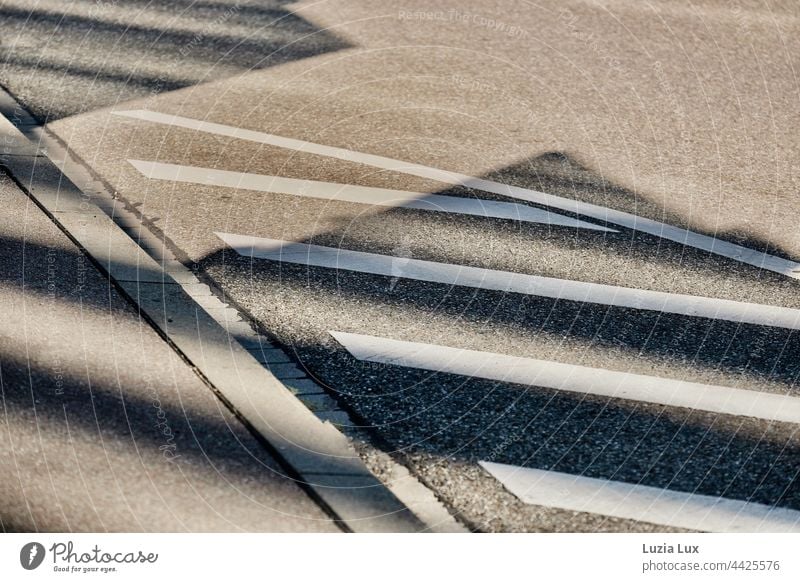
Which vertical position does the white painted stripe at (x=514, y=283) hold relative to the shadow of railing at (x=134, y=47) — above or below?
below

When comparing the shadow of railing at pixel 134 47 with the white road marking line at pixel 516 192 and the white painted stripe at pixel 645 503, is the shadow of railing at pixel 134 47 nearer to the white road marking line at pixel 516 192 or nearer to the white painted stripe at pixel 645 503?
the white road marking line at pixel 516 192

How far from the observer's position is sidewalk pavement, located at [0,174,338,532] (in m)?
3.59

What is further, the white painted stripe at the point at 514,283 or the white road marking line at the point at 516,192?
the white road marking line at the point at 516,192

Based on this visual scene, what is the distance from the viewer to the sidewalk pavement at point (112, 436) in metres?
3.59

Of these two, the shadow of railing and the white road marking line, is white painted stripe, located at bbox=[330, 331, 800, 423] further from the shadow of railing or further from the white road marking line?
the shadow of railing

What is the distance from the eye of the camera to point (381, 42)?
8898 mm

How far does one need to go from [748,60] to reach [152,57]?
15.9ft

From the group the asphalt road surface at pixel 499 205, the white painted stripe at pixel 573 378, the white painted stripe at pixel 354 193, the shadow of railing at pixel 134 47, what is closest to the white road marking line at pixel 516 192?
the asphalt road surface at pixel 499 205

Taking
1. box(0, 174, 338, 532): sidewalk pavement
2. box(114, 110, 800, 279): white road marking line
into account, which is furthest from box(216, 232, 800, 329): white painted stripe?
box(0, 174, 338, 532): sidewalk pavement

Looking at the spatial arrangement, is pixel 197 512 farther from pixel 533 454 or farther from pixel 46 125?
pixel 46 125

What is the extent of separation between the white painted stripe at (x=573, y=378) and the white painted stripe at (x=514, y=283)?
670 mm

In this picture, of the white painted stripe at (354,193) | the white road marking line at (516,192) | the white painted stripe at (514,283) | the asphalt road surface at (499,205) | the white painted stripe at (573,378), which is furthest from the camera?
the white painted stripe at (354,193)

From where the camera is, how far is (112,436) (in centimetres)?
398
